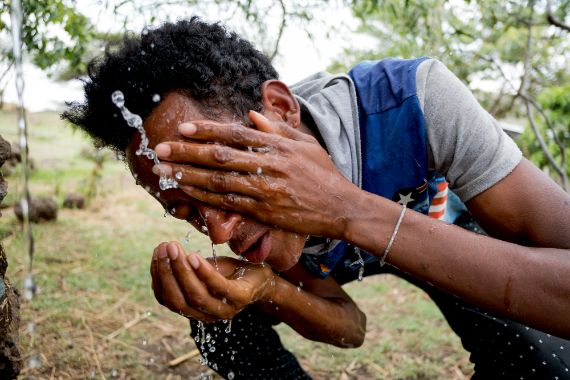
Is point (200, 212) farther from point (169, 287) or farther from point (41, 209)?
point (41, 209)

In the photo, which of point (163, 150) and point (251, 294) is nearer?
point (163, 150)

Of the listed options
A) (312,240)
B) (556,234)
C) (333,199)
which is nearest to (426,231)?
(333,199)

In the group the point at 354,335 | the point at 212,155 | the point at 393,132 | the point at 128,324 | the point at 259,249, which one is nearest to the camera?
the point at 212,155

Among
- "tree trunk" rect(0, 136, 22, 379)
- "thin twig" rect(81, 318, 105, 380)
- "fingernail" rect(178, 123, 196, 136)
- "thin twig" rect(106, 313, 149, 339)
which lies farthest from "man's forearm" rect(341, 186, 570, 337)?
"thin twig" rect(106, 313, 149, 339)

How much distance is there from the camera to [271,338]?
2.22 m

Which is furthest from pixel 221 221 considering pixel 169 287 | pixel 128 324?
pixel 128 324

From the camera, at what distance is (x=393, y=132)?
5.41 feet

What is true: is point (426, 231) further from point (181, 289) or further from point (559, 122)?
point (559, 122)

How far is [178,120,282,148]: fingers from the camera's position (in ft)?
4.27

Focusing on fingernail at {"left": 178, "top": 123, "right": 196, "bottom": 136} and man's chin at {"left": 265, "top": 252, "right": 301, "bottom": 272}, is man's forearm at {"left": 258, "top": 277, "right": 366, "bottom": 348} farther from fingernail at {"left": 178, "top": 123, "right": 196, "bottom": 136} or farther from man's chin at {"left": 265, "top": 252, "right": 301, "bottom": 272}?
fingernail at {"left": 178, "top": 123, "right": 196, "bottom": 136}

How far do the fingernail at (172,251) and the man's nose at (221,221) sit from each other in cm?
13

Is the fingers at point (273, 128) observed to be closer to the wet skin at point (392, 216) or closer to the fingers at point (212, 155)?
the wet skin at point (392, 216)

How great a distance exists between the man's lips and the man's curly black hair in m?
0.39

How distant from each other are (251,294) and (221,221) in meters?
0.34
